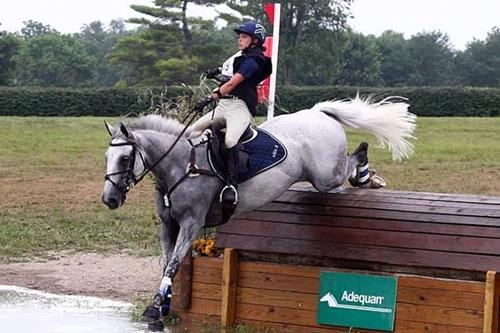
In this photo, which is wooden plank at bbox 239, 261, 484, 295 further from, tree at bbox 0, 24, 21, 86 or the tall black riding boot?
tree at bbox 0, 24, 21, 86

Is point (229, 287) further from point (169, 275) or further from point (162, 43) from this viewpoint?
point (162, 43)

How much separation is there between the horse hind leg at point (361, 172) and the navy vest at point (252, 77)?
1.07 metres

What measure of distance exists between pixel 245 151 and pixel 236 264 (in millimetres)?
1014

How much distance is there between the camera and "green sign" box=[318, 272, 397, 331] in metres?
7.31

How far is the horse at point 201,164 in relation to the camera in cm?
730

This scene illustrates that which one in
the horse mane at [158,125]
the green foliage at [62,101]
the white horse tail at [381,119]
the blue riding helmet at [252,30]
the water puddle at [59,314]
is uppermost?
the green foliage at [62,101]

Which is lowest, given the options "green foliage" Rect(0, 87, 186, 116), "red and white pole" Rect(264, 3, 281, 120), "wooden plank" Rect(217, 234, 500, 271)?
"wooden plank" Rect(217, 234, 500, 271)

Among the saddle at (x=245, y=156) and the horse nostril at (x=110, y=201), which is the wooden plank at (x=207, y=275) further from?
the horse nostril at (x=110, y=201)

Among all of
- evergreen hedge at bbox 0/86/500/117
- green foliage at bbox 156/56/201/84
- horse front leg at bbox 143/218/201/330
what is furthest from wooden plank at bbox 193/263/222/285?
green foliage at bbox 156/56/201/84

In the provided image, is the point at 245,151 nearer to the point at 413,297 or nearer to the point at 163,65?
the point at 413,297

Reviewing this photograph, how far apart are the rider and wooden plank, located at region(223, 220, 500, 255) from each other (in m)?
0.65

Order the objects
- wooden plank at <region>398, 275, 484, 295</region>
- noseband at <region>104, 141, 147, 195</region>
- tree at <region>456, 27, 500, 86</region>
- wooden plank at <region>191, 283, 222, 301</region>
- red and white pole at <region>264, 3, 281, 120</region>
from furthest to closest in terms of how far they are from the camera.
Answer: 1. tree at <region>456, 27, 500, 86</region>
2. red and white pole at <region>264, 3, 281, 120</region>
3. wooden plank at <region>191, 283, 222, 301</region>
4. noseband at <region>104, 141, 147, 195</region>
5. wooden plank at <region>398, 275, 484, 295</region>

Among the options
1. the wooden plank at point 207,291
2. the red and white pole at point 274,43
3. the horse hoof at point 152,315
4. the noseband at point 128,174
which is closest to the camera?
the noseband at point 128,174

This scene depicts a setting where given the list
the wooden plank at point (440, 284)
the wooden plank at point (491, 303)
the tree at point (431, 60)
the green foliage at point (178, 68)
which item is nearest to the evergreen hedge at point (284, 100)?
the green foliage at point (178, 68)
